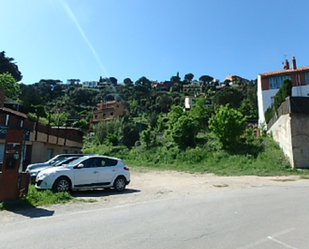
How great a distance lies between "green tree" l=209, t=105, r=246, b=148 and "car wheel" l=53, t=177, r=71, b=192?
18.7m

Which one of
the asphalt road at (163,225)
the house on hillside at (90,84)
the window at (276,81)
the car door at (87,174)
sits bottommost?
the asphalt road at (163,225)

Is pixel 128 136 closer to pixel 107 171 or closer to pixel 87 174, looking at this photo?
pixel 107 171

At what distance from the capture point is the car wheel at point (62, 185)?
386 inches

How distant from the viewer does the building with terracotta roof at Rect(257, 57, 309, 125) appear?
35.4 m

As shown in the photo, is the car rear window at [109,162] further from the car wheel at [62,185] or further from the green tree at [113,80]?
the green tree at [113,80]

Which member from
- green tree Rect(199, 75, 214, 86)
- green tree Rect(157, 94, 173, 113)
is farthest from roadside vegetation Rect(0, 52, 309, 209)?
green tree Rect(199, 75, 214, 86)

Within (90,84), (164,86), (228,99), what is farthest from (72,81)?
(228,99)

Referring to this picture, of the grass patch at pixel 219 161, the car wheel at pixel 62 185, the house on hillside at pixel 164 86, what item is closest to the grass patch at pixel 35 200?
the car wheel at pixel 62 185

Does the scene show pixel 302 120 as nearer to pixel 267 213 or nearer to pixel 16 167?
pixel 267 213

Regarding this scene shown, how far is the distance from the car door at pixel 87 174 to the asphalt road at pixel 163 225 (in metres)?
2.12

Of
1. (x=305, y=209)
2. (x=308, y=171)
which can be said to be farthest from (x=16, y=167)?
(x=308, y=171)

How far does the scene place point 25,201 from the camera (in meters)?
7.99

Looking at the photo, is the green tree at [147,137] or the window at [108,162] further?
the green tree at [147,137]

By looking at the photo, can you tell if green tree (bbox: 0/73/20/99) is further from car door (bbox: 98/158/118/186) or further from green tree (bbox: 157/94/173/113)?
green tree (bbox: 157/94/173/113)
